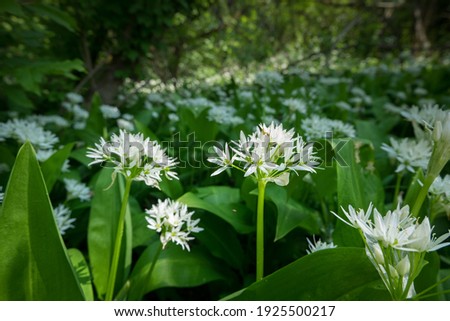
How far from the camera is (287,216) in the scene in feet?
3.04

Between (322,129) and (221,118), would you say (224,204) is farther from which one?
(221,118)

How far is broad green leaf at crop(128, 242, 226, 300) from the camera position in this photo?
900 millimetres

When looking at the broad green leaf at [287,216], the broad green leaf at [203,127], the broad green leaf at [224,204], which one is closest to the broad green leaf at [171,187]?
the broad green leaf at [224,204]

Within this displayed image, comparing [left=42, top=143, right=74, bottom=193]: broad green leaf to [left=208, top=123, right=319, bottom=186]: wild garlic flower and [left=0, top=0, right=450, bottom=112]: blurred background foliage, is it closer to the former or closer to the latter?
[left=0, top=0, right=450, bottom=112]: blurred background foliage

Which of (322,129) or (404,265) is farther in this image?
(322,129)

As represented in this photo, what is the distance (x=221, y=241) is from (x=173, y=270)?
15 cm

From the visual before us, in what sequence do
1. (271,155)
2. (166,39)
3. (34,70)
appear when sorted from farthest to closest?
(166,39) → (34,70) → (271,155)

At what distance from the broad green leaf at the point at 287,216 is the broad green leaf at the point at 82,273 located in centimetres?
40

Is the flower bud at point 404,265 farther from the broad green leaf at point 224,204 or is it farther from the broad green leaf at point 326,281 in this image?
the broad green leaf at point 224,204

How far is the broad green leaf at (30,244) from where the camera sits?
61 centimetres

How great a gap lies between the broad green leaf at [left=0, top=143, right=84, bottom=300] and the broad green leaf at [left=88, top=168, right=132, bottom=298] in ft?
0.86

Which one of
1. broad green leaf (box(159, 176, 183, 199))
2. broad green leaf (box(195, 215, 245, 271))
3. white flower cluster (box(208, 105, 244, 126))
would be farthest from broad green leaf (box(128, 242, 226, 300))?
white flower cluster (box(208, 105, 244, 126))

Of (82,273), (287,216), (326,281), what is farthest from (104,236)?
(326,281)

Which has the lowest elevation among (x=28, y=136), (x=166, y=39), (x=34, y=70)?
(x=28, y=136)
